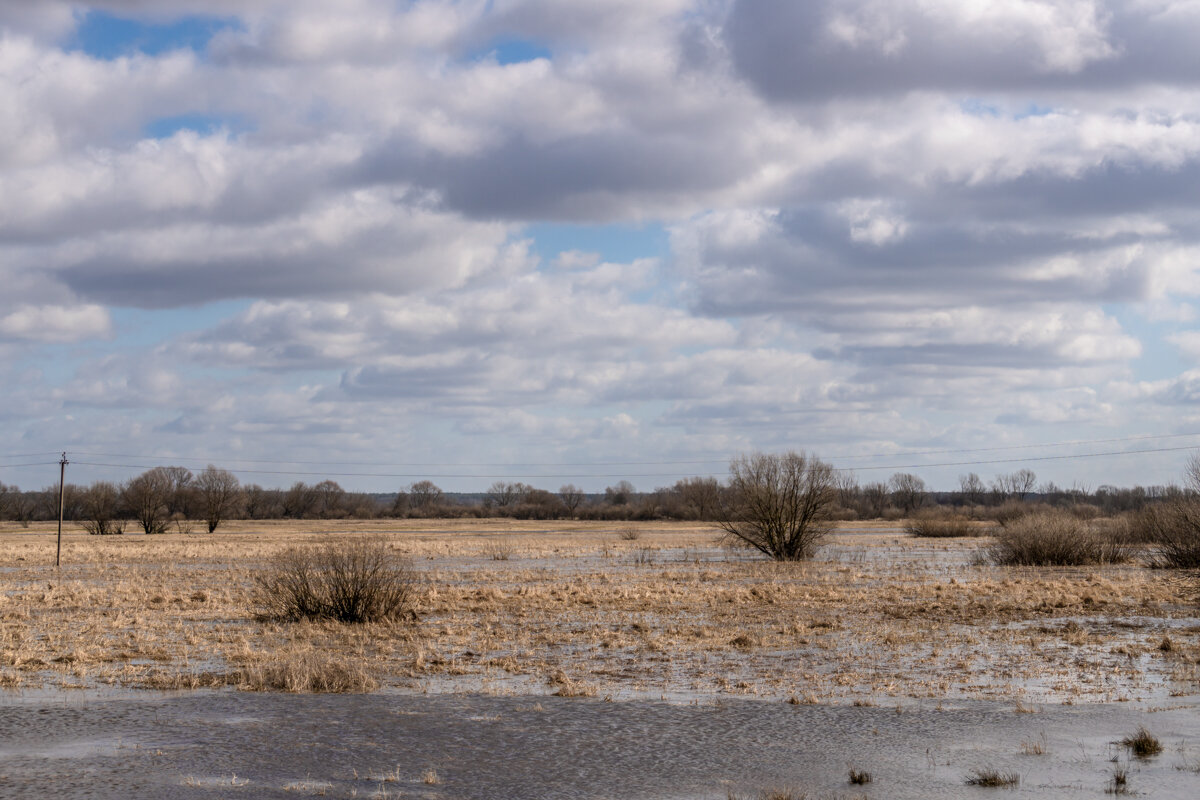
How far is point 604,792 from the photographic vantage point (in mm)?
10992

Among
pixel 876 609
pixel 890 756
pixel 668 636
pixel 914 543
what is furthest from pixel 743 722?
pixel 914 543

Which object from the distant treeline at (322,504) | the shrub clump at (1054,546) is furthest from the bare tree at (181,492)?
the shrub clump at (1054,546)

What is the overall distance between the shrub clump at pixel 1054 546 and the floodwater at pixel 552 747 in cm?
3630

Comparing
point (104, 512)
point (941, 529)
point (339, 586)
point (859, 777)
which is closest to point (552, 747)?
point (859, 777)

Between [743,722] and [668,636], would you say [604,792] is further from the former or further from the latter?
[668,636]

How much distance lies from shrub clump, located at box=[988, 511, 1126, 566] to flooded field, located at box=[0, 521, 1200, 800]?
17097mm

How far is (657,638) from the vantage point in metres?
22.8

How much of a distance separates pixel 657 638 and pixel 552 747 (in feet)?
32.6

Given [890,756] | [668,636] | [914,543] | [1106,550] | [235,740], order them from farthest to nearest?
[914,543] < [1106,550] < [668,636] < [235,740] < [890,756]

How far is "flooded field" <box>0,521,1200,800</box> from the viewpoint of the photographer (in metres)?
11.5

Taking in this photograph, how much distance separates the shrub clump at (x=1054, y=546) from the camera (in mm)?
49719

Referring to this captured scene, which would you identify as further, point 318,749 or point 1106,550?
point 1106,550

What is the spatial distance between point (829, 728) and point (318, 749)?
21.4ft

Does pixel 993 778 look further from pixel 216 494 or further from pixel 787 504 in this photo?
pixel 216 494
